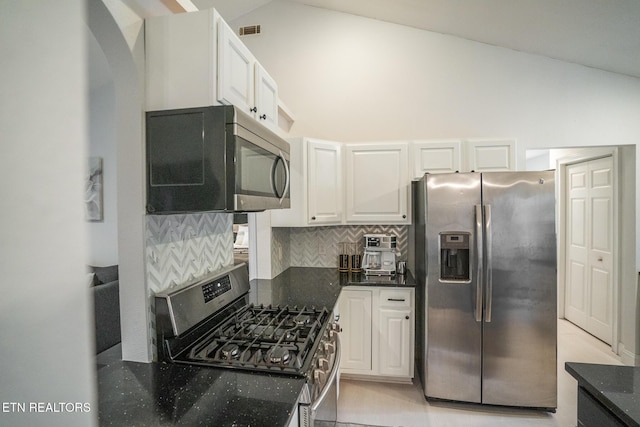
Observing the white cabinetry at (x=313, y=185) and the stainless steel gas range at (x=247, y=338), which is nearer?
the stainless steel gas range at (x=247, y=338)

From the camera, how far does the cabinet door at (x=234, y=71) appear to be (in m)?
1.21

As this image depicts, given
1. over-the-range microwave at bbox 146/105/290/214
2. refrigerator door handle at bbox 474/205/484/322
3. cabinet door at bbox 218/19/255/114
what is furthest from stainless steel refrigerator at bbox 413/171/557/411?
over-the-range microwave at bbox 146/105/290/214

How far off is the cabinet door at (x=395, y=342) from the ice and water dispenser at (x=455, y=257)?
49 centimetres

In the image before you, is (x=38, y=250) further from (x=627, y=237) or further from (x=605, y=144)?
(x=627, y=237)

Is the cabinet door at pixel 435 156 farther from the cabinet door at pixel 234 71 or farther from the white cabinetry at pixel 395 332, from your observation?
the cabinet door at pixel 234 71

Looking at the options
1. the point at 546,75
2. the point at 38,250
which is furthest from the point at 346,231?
the point at 38,250

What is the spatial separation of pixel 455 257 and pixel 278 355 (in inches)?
64.3

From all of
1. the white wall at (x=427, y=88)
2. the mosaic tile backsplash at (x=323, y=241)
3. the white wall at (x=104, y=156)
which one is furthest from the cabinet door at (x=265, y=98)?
the white wall at (x=104, y=156)

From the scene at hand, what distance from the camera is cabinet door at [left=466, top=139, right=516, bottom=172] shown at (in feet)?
8.41

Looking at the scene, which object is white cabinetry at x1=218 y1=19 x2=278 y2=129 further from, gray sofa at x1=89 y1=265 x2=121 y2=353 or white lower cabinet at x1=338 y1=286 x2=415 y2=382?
gray sofa at x1=89 y1=265 x2=121 y2=353

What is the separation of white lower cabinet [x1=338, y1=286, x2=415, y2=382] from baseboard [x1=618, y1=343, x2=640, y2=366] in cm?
211

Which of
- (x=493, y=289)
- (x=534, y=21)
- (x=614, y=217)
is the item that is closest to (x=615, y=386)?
(x=493, y=289)

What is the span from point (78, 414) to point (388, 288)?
2.32 meters

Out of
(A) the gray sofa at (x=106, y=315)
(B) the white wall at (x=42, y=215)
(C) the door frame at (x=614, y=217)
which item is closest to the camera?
(B) the white wall at (x=42, y=215)
